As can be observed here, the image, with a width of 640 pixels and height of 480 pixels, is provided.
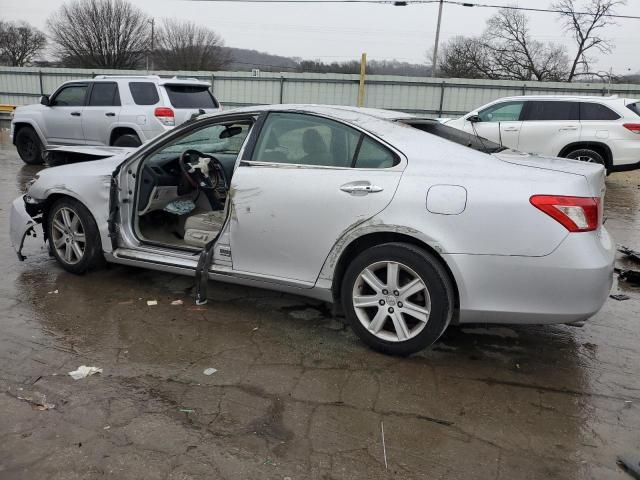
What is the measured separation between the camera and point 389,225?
11.1 feet

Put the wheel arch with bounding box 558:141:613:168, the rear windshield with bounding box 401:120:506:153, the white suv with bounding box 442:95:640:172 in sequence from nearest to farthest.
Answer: the rear windshield with bounding box 401:120:506:153, the white suv with bounding box 442:95:640:172, the wheel arch with bounding box 558:141:613:168

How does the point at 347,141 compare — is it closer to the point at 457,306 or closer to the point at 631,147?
the point at 457,306

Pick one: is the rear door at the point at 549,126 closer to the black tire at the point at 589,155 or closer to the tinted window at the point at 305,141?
the black tire at the point at 589,155

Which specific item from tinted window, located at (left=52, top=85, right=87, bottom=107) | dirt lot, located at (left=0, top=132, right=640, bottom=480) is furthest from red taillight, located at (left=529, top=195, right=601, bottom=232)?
tinted window, located at (left=52, top=85, right=87, bottom=107)

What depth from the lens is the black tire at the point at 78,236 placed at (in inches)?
183

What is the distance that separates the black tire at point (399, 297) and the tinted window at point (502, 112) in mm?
8558

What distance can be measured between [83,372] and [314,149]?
6.65ft

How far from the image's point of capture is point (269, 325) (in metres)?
4.04

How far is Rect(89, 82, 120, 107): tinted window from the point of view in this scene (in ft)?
34.2

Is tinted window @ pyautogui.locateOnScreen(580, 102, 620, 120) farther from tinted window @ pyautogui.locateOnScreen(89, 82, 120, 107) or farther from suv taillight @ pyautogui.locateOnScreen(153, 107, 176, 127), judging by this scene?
tinted window @ pyautogui.locateOnScreen(89, 82, 120, 107)

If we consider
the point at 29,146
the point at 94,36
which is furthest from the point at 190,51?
the point at 29,146

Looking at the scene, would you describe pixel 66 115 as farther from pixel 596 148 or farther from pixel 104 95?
pixel 596 148

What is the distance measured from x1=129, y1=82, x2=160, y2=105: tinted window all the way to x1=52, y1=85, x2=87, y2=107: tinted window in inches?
53.7

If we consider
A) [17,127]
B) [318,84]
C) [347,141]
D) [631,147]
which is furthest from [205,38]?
[347,141]
